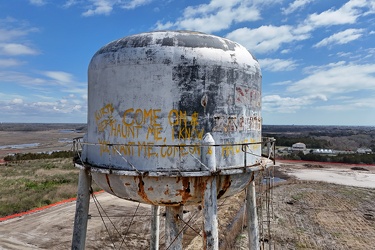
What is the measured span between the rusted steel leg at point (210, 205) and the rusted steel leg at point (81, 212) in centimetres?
292

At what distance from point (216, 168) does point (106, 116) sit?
249cm

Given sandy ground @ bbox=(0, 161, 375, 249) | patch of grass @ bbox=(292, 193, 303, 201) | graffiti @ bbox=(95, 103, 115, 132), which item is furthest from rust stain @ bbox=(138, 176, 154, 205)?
patch of grass @ bbox=(292, 193, 303, 201)

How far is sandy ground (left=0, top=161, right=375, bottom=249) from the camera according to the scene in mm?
16359

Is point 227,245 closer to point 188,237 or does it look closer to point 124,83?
point 188,237

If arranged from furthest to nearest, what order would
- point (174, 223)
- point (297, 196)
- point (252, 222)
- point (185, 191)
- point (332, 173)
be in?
point (332, 173) → point (297, 196) → point (174, 223) → point (252, 222) → point (185, 191)

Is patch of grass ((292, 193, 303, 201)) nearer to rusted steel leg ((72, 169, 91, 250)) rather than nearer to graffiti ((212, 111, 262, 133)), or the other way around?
graffiti ((212, 111, 262, 133))

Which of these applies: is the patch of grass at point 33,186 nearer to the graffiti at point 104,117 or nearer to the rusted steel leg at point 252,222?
the graffiti at point 104,117

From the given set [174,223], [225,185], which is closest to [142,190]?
[225,185]

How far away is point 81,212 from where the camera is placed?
7.52 meters

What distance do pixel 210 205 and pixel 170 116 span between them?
185 centimetres

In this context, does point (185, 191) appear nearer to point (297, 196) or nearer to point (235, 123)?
point (235, 123)

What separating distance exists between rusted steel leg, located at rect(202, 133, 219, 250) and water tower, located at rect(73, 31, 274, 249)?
0.06 ft

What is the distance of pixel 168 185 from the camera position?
20.9 feet

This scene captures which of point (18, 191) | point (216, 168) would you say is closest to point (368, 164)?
point (18, 191)
